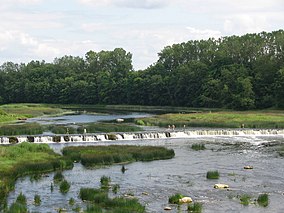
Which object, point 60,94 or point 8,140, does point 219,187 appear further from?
point 60,94

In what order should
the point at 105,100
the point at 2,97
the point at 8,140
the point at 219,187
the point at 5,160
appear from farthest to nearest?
the point at 2,97, the point at 105,100, the point at 8,140, the point at 5,160, the point at 219,187

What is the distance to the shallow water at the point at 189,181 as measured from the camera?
1328 inches

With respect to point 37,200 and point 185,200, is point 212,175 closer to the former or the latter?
→ point 185,200

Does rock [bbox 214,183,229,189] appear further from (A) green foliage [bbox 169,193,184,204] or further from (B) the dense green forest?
(B) the dense green forest

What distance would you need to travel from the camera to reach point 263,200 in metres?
34.2

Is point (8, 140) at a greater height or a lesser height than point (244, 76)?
lesser

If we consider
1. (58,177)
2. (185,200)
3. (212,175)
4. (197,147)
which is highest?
(197,147)

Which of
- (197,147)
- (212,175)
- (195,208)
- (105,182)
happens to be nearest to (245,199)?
(195,208)

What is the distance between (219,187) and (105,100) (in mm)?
143157

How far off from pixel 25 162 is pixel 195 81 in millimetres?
111472

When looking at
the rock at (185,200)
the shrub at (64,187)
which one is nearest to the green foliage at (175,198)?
the rock at (185,200)

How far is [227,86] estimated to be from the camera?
131 meters

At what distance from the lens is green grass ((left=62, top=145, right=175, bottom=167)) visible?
4867cm

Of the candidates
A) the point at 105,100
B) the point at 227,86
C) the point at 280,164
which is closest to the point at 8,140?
the point at 280,164
